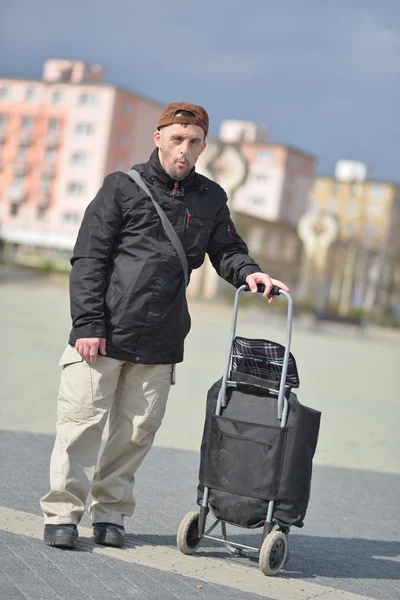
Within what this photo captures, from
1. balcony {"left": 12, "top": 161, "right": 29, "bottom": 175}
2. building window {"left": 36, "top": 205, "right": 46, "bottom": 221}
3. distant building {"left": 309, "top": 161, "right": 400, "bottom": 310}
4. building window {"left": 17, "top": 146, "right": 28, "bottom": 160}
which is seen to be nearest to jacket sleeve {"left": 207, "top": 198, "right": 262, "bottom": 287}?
distant building {"left": 309, "top": 161, "right": 400, "bottom": 310}

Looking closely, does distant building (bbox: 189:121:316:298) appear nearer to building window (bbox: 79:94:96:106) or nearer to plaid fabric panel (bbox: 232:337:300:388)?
building window (bbox: 79:94:96:106)

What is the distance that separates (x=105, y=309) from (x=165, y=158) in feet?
2.46

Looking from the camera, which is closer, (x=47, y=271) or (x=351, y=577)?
(x=351, y=577)

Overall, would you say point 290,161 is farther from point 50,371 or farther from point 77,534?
point 77,534

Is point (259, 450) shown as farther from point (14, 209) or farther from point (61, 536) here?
point (14, 209)

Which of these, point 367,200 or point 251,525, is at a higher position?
point 367,200

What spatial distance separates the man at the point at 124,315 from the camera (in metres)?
4.91

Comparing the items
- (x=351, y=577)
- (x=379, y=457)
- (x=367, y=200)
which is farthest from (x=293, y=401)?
(x=367, y=200)

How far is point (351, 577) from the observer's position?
16.9ft

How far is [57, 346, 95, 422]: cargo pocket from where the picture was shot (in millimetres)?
4965

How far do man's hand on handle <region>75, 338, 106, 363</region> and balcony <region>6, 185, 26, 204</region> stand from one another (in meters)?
98.6

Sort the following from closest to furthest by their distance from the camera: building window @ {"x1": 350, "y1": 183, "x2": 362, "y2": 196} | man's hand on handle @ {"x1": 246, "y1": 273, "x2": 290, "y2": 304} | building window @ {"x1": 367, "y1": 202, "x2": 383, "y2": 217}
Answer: man's hand on handle @ {"x1": 246, "y1": 273, "x2": 290, "y2": 304}, building window @ {"x1": 367, "y1": 202, "x2": 383, "y2": 217}, building window @ {"x1": 350, "y1": 183, "x2": 362, "y2": 196}

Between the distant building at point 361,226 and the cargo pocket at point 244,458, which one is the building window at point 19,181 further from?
the cargo pocket at point 244,458

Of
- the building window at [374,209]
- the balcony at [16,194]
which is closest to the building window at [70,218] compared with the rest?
the balcony at [16,194]
